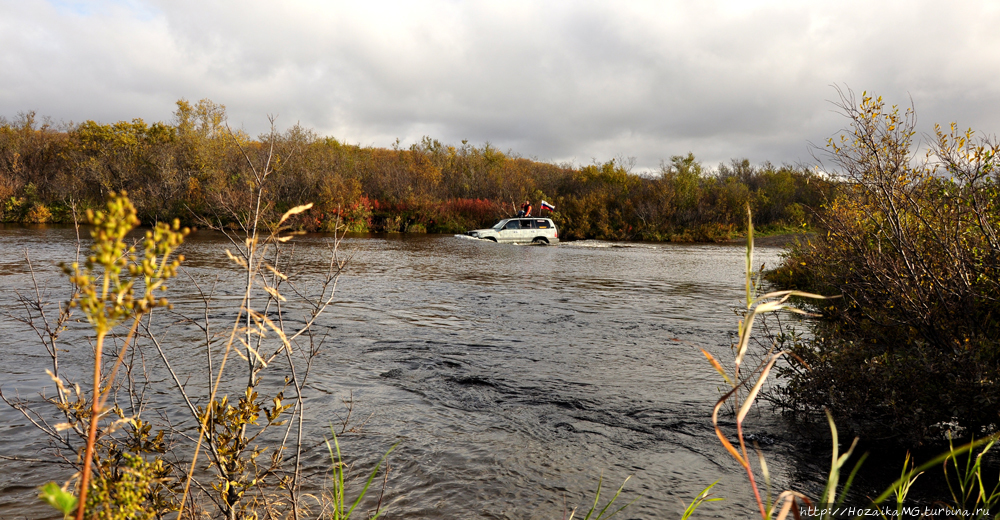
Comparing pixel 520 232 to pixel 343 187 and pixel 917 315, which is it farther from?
pixel 917 315

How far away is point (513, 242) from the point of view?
2884 cm

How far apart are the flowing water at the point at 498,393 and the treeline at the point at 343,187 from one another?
25.9 metres

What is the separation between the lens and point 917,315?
13.6ft

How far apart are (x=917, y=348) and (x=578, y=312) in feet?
21.2

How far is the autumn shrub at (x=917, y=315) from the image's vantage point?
3.86 metres

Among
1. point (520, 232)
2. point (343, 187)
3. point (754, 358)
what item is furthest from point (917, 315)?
point (343, 187)

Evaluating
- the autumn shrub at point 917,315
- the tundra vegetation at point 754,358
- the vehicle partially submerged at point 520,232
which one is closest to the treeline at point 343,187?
the vehicle partially submerged at point 520,232

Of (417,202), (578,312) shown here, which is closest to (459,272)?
(578,312)

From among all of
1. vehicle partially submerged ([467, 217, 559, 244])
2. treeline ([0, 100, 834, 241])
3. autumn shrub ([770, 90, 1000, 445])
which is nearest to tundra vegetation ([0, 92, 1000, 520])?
autumn shrub ([770, 90, 1000, 445])

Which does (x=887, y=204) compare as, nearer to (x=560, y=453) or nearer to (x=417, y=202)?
(x=560, y=453)

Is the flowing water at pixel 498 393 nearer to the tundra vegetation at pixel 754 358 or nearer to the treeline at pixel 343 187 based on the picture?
the tundra vegetation at pixel 754 358

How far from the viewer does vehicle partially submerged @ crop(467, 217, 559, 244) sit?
1125 inches

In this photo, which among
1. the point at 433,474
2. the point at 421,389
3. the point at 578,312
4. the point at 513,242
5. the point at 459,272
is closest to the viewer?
the point at 433,474

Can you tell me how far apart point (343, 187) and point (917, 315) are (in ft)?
120
